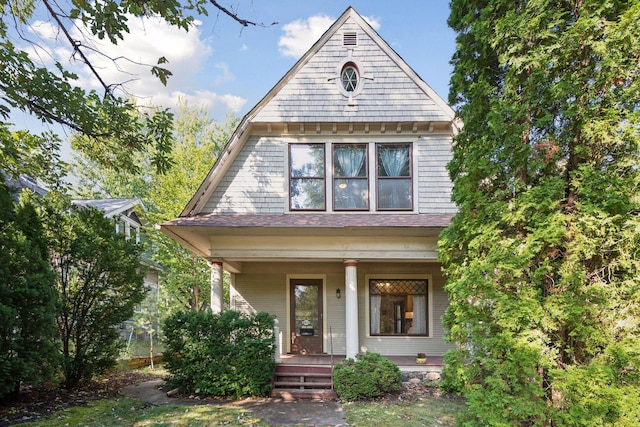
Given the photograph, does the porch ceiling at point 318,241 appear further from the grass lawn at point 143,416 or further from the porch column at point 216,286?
the grass lawn at point 143,416

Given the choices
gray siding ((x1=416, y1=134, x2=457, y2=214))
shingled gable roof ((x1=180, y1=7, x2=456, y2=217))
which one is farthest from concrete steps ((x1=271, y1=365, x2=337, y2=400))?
gray siding ((x1=416, y1=134, x2=457, y2=214))

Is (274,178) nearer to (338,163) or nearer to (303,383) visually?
(338,163)

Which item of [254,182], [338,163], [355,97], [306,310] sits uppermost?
[355,97]

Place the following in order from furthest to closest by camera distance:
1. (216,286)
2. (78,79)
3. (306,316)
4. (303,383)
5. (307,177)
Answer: (306,316) < (307,177) < (216,286) < (303,383) < (78,79)

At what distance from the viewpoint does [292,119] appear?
27.3 ft

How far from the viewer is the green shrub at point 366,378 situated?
6.62 m

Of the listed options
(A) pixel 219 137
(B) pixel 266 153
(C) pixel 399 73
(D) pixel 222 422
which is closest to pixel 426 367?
(D) pixel 222 422

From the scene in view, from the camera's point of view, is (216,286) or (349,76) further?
(349,76)

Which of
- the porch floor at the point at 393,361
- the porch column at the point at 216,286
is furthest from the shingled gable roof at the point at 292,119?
the porch floor at the point at 393,361

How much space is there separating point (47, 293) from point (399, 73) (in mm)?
8260

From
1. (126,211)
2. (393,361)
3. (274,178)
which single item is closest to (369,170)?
(274,178)

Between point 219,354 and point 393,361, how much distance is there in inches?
163

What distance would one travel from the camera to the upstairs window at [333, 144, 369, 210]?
27.5ft

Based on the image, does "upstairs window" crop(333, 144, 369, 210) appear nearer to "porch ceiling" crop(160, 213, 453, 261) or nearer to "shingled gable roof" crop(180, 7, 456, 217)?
"porch ceiling" crop(160, 213, 453, 261)
